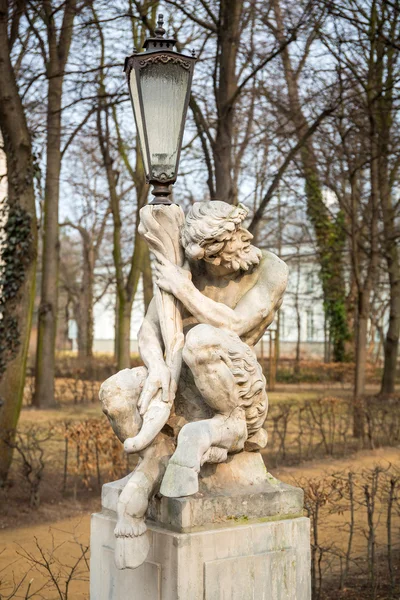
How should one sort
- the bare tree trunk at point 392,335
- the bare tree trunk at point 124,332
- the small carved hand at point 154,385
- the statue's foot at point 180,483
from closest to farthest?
the statue's foot at point 180,483 → the small carved hand at point 154,385 → the bare tree trunk at point 124,332 → the bare tree trunk at point 392,335

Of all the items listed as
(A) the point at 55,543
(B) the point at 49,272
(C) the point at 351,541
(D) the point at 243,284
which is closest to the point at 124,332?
(B) the point at 49,272

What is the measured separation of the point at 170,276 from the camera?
12.8 ft

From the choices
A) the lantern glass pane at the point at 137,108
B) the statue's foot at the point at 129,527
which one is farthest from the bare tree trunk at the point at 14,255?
the statue's foot at the point at 129,527

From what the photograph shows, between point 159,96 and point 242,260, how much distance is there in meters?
1.19

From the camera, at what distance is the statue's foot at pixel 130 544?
3.35 metres

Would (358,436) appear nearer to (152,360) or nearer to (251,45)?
(251,45)

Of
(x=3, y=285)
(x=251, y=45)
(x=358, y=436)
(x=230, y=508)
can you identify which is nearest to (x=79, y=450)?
(x=3, y=285)

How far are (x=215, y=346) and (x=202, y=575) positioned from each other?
103cm

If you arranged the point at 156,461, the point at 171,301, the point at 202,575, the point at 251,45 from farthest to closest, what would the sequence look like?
the point at 251,45 < the point at 171,301 < the point at 156,461 < the point at 202,575

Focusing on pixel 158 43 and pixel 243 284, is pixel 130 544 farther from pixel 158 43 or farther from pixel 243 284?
pixel 158 43

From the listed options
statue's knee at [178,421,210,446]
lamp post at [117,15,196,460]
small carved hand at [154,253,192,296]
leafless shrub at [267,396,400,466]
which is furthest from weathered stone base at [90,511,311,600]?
leafless shrub at [267,396,400,466]

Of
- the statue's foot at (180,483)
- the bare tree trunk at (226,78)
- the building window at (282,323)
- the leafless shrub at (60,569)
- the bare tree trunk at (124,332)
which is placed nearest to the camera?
the statue's foot at (180,483)

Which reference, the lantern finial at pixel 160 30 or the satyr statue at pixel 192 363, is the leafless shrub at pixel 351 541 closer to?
the satyr statue at pixel 192 363

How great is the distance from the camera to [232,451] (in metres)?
3.75
